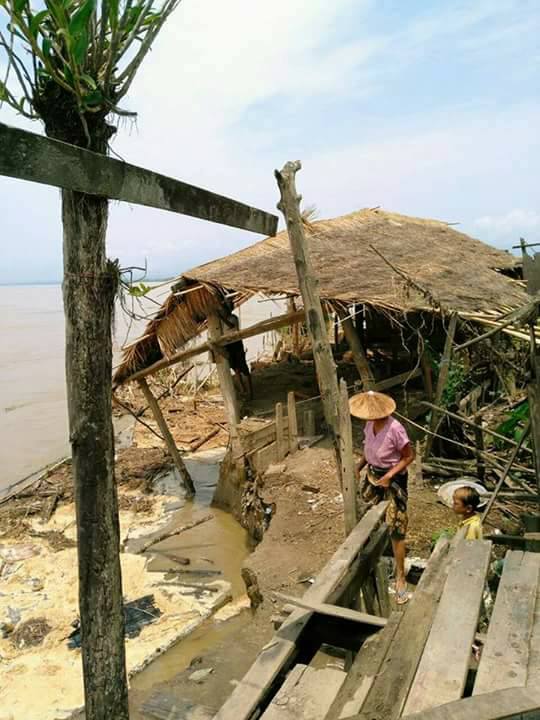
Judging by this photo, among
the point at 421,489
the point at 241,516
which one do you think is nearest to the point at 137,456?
the point at 241,516

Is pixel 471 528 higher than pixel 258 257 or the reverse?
the reverse

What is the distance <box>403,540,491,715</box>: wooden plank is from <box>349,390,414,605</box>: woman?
5.74 feet

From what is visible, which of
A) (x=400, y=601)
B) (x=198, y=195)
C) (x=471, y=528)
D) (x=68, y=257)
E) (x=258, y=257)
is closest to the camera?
(x=68, y=257)

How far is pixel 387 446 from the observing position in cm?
498

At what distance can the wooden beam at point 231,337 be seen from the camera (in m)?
8.36

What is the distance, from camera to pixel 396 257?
10.6m

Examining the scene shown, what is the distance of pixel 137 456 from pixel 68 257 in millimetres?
10183

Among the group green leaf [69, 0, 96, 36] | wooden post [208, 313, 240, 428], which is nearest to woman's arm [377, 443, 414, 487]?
green leaf [69, 0, 96, 36]

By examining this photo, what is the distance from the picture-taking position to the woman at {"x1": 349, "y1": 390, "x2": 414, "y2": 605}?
4945 millimetres

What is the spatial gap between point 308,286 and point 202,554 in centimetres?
508

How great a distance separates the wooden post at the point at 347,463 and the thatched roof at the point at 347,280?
10.6 feet

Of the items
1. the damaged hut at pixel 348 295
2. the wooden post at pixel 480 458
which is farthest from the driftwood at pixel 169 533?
the wooden post at pixel 480 458

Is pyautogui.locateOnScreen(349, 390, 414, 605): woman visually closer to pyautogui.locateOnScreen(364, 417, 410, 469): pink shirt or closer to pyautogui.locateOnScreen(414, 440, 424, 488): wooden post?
pyautogui.locateOnScreen(364, 417, 410, 469): pink shirt

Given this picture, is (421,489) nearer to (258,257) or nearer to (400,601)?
(400,601)
